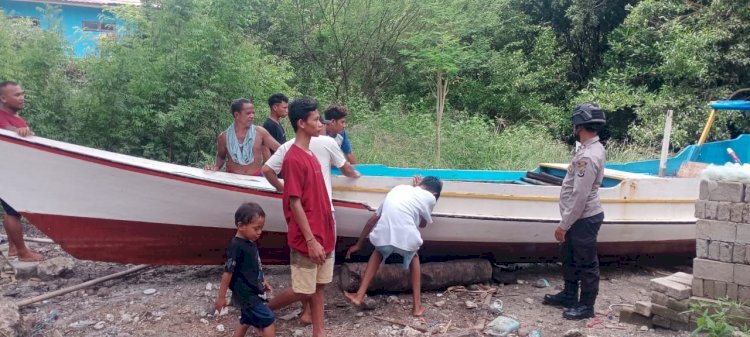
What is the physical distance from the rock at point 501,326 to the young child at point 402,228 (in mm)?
555

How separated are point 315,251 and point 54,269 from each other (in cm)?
293

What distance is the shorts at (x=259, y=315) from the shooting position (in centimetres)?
362

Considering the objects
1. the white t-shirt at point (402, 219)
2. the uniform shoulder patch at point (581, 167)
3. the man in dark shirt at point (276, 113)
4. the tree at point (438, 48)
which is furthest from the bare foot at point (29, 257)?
the tree at point (438, 48)

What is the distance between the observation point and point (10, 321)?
3855 mm

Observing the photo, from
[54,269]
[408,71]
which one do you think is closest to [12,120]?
[54,269]

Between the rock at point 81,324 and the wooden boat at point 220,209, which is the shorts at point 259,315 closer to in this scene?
the wooden boat at point 220,209

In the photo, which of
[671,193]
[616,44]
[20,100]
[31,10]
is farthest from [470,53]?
[31,10]

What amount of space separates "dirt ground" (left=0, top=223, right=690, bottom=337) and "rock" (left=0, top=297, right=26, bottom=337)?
222 millimetres

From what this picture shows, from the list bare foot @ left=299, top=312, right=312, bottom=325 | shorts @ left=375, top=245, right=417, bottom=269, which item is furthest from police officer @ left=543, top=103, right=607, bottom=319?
bare foot @ left=299, top=312, right=312, bottom=325

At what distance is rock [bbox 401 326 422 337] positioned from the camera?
14.1ft

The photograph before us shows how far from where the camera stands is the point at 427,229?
510 centimetres

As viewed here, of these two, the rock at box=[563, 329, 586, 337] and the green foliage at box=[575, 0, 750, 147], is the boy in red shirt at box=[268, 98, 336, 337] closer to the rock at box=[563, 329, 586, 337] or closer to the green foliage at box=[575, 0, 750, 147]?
the rock at box=[563, 329, 586, 337]


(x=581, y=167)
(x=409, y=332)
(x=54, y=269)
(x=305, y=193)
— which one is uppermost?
(x=581, y=167)

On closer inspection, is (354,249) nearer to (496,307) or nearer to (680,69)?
(496,307)
